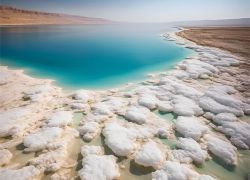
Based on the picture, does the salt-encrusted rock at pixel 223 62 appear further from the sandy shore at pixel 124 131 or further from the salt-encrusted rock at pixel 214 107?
the salt-encrusted rock at pixel 214 107

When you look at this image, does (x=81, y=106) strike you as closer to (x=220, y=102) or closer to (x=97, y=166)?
(x=97, y=166)

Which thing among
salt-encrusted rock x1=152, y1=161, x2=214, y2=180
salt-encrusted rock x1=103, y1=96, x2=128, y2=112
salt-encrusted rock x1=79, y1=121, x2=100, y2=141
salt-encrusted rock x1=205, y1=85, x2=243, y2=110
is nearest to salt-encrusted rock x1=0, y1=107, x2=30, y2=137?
salt-encrusted rock x1=79, y1=121, x2=100, y2=141

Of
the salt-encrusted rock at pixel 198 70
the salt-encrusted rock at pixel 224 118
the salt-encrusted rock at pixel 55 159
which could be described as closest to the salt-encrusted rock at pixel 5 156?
the salt-encrusted rock at pixel 55 159

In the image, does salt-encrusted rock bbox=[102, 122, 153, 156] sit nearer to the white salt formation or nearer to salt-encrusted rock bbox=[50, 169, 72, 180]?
the white salt formation

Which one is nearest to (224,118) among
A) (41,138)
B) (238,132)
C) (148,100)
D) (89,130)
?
(238,132)

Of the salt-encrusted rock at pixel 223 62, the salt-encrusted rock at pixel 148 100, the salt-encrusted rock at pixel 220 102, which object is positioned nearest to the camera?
the salt-encrusted rock at pixel 220 102

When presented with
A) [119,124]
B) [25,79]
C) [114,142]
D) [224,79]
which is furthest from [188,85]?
[25,79]
